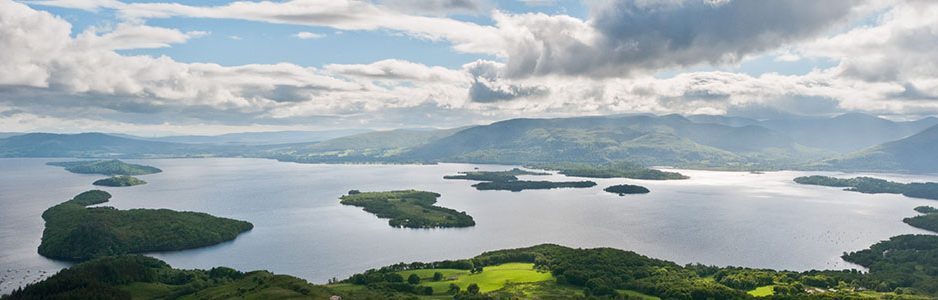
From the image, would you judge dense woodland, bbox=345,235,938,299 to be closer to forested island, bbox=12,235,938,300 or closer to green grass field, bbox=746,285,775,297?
forested island, bbox=12,235,938,300

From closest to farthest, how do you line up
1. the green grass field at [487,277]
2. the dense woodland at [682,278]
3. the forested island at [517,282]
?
the forested island at [517,282]
the dense woodland at [682,278]
the green grass field at [487,277]

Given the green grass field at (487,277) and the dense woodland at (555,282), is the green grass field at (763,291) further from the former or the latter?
the green grass field at (487,277)

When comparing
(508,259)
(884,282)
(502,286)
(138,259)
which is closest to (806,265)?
(884,282)

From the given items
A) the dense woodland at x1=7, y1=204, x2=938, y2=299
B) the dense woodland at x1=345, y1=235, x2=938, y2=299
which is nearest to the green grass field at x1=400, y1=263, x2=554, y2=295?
the dense woodland at x1=7, y1=204, x2=938, y2=299

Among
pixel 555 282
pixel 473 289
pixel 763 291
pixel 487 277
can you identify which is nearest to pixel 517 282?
pixel 487 277

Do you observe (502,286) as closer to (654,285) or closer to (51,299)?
(654,285)

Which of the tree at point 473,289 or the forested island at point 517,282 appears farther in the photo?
the tree at point 473,289

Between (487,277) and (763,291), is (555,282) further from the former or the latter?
(763,291)

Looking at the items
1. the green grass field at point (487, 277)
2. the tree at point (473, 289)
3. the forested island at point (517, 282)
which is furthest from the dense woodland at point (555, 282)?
the green grass field at point (487, 277)
